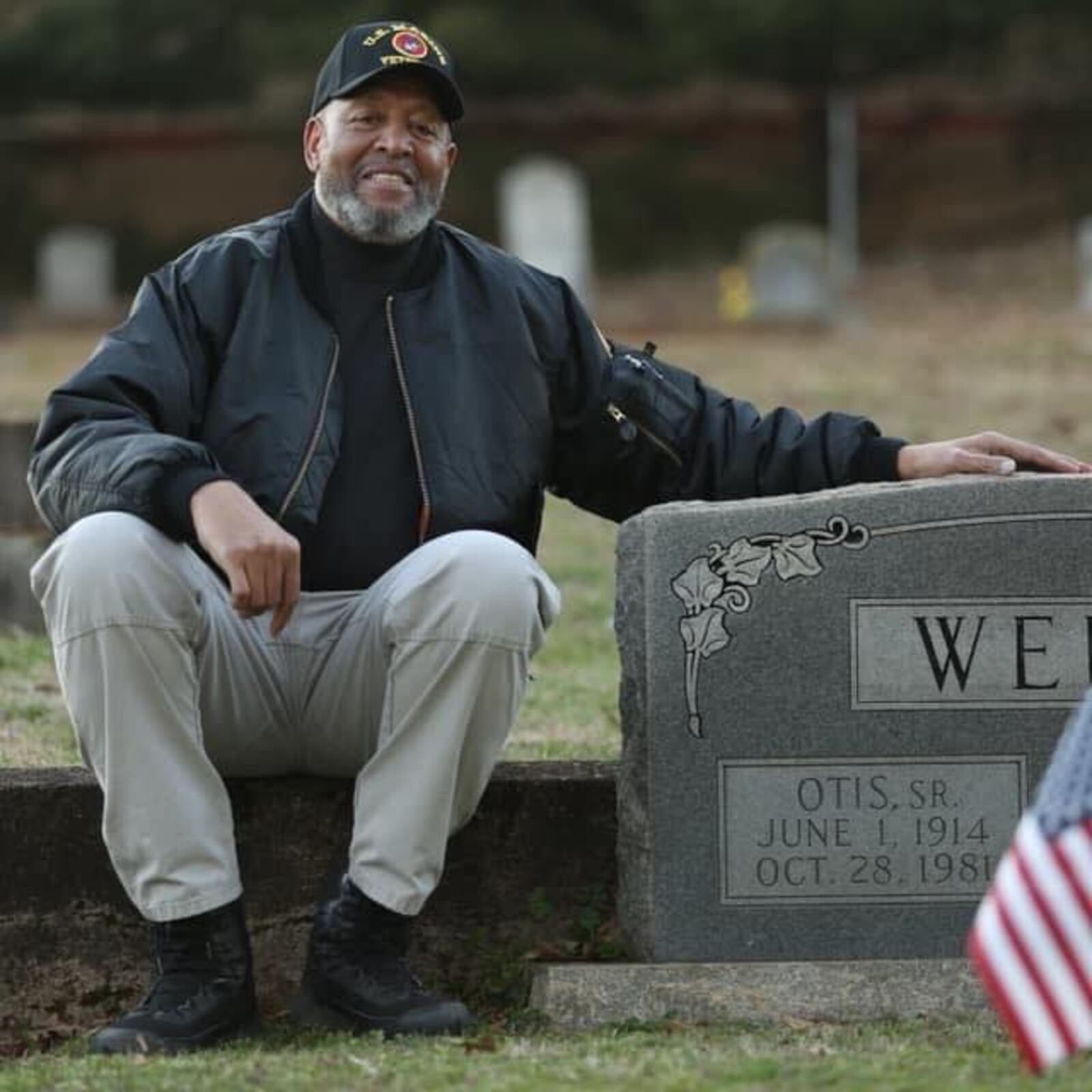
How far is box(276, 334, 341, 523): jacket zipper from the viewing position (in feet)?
15.1

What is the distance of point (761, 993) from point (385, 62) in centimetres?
179

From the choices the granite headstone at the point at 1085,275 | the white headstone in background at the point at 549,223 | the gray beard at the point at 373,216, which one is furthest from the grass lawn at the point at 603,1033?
the white headstone in background at the point at 549,223

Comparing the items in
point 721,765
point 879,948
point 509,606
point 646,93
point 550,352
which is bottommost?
point 879,948

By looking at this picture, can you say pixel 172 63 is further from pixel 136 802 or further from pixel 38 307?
pixel 136 802

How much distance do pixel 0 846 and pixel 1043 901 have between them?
2.53 m

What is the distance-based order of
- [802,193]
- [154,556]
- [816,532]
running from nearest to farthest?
[154,556] → [816,532] → [802,193]

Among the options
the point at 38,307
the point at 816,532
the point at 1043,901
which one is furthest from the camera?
the point at 38,307

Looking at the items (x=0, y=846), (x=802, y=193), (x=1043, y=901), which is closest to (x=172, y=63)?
(x=802, y=193)

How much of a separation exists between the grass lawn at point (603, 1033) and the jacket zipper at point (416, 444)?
2.94 ft

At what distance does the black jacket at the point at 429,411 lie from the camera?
457 cm

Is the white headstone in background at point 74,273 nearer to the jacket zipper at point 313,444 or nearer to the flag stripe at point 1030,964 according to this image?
the jacket zipper at point 313,444

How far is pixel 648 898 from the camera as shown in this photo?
484 cm

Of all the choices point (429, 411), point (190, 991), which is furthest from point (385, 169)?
point (190, 991)

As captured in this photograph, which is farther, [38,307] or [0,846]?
[38,307]
